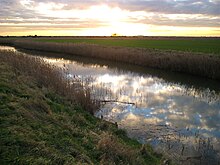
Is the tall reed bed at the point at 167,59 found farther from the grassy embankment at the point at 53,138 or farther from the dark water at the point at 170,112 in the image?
the grassy embankment at the point at 53,138

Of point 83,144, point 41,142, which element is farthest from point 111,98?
point 41,142

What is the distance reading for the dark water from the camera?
8102 millimetres

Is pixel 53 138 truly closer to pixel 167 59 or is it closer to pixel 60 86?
pixel 60 86

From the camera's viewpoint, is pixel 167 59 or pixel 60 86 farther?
pixel 167 59

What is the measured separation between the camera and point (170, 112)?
11.8 metres

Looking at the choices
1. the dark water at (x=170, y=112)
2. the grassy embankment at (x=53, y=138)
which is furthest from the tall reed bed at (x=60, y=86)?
the grassy embankment at (x=53, y=138)

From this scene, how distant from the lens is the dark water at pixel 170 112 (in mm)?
8102

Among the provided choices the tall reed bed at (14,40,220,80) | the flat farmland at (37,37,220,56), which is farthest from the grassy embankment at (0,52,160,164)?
the flat farmland at (37,37,220,56)

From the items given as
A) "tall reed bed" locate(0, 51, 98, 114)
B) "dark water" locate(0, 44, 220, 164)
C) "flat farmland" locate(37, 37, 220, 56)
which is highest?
"flat farmland" locate(37, 37, 220, 56)

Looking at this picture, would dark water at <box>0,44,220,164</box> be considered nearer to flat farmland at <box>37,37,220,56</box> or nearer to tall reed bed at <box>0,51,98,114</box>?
tall reed bed at <box>0,51,98,114</box>

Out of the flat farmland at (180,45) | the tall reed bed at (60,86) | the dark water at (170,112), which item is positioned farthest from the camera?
the flat farmland at (180,45)

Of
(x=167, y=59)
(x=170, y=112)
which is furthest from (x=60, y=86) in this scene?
(x=167, y=59)

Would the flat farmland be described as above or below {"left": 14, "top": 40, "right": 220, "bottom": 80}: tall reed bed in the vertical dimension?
above

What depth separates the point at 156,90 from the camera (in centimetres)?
1612
